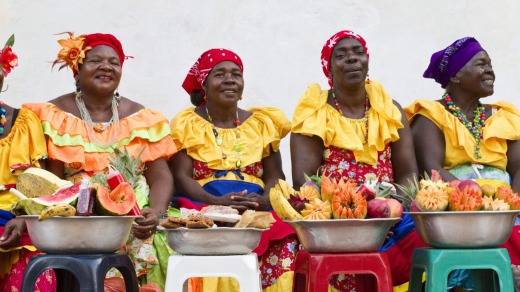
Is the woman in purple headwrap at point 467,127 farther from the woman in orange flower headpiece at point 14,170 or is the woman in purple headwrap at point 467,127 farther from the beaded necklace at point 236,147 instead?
the woman in orange flower headpiece at point 14,170

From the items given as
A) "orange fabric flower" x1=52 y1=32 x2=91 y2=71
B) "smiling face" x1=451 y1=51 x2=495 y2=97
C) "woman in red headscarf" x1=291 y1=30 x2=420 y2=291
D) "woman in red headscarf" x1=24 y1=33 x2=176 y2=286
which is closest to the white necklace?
"woman in red headscarf" x1=24 y1=33 x2=176 y2=286

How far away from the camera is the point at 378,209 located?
4.44 meters

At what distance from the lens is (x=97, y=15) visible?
7.04m

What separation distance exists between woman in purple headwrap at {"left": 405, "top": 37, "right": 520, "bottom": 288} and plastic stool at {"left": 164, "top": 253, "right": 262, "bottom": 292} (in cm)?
197

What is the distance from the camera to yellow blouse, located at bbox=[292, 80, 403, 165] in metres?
5.81

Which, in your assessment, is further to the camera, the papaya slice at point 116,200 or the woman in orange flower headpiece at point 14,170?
the woman in orange flower headpiece at point 14,170

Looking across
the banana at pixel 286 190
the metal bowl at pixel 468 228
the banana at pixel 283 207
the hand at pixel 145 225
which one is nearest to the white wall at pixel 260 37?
the hand at pixel 145 225

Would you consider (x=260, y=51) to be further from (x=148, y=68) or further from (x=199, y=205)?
(x=199, y=205)

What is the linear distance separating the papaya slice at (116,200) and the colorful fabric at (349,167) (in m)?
1.77

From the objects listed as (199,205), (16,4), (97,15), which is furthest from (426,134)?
(16,4)

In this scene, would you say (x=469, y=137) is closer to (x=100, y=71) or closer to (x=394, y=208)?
(x=394, y=208)

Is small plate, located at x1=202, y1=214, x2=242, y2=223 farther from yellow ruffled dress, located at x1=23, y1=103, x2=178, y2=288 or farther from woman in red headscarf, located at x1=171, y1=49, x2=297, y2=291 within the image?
woman in red headscarf, located at x1=171, y1=49, x2=297, y2=291

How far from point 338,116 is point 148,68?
1.86 meters

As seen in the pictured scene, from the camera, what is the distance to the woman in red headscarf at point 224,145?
589cm
